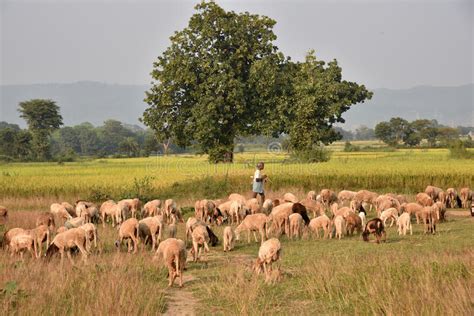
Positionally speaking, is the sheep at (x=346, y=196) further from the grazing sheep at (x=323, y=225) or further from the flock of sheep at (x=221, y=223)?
the grazing sheep at (x=323, y=225)

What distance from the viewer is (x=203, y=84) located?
45656 millimetres

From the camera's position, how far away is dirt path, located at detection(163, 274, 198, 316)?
927 centimetres

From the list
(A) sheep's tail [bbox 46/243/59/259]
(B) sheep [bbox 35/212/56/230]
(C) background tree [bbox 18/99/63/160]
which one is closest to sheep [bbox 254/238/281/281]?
(A) sheep's tail [bbox 46/243/59/259]

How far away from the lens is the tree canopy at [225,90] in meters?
45.6

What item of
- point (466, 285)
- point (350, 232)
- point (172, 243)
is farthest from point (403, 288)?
point (350, 232)

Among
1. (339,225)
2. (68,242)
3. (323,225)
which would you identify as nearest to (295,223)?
(323,225)

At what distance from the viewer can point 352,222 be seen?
17.4 metres

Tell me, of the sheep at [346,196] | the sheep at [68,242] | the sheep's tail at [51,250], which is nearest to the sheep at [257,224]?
the sheep at [68,242]

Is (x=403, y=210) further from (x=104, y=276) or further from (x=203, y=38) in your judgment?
(x=203, y=38)

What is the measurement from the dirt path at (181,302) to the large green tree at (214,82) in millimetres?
34357

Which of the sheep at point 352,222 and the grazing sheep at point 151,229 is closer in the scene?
the grazing sheep at point 151,229

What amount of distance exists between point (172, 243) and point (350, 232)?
27.4ft

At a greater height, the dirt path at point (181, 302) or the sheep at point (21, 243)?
the sheep at point (21, 243)

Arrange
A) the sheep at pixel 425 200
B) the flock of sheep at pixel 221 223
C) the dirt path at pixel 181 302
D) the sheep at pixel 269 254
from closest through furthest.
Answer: the dirt path at pixel 181 302 → the sheep at pixel 269 254 → the flock of sheep at pixel 221 223 → the sheep at pixel 425 200
